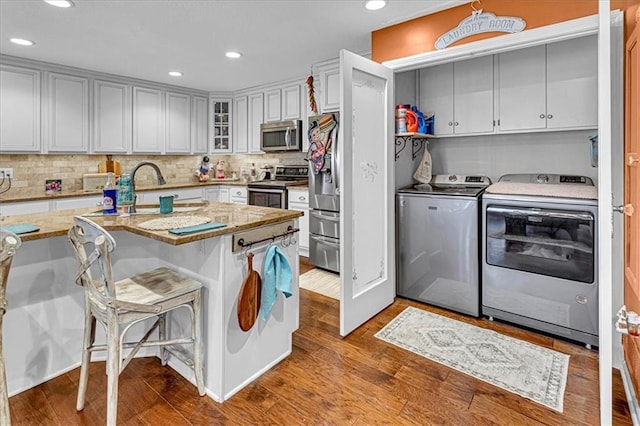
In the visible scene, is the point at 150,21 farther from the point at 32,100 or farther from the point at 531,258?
the point at 531,258

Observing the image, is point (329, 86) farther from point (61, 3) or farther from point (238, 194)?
point (61, 3)

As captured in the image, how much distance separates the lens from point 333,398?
184 centimetres

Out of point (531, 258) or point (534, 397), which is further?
point (531, 258)

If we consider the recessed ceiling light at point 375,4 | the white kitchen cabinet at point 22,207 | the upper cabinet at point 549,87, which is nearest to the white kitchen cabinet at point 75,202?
the white kitchen cabinet at point 22,207

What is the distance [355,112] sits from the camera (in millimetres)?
2471

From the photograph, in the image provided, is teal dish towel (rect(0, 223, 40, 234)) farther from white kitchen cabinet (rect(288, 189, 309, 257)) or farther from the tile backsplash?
the tile backsplash

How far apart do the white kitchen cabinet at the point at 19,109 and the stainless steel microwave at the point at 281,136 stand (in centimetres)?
259

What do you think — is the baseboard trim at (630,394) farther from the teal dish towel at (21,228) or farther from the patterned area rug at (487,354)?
the teal dish towel at (21,228)

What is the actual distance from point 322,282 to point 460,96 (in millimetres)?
2250

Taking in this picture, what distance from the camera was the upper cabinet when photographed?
104 inches

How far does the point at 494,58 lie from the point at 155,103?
14.0ft

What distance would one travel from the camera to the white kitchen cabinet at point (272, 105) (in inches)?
194

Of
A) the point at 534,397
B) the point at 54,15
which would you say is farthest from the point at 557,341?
the point at 54,15

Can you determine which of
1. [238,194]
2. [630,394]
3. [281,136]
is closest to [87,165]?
[238,194]
